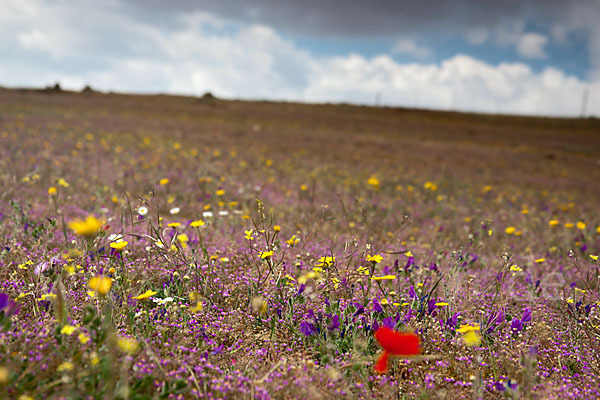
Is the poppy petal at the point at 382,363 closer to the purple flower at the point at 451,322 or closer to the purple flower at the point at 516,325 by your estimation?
the purple flower at the point at 451,322

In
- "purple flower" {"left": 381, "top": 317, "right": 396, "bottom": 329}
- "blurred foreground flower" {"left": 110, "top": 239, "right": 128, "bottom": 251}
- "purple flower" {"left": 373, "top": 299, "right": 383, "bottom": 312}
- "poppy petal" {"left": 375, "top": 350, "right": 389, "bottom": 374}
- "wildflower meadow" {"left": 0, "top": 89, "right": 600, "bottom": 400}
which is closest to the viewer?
"wildflower meadow" {"left": 0, "top": 89, "right": 600, "bottom": 400}

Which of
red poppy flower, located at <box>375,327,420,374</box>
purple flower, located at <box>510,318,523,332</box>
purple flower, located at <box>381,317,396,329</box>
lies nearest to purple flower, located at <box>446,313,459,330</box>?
purple flower, located at <box>510,318,523,332</box>

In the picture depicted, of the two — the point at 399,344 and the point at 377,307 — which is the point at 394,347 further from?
the point at 377,307

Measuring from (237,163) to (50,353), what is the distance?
9.38 metres

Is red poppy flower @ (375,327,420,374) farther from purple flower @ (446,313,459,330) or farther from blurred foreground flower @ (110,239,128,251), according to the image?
blurred foreground flower @ (110,239,128,251)

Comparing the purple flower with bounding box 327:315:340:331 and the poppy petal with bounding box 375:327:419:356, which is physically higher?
the poppy petal with bounding box 375:327:419:356

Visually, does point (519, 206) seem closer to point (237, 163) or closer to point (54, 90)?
point (237, 163)

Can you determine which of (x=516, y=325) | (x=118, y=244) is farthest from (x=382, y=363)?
(x=118, y=244)

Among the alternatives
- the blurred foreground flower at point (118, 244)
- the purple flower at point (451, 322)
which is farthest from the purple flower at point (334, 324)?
the blurred foreground flower at point (118, 244)

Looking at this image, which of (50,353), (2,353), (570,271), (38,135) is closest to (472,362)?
(50,353)

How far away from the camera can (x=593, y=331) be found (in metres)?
2.82

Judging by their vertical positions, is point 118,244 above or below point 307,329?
above

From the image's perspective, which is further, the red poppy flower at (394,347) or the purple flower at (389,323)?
the purple flower at (389,323)

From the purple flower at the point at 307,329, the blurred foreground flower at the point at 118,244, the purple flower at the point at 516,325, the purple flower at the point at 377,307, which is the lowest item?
the purple flower at the point at 516,325
